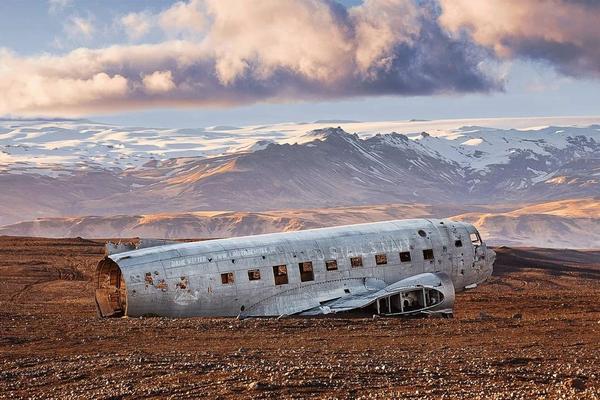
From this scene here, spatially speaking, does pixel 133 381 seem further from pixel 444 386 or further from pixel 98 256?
pixel 98 256

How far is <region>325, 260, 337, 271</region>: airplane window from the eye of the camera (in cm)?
3784

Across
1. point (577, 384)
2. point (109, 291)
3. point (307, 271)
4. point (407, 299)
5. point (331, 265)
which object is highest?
point (331, 265)

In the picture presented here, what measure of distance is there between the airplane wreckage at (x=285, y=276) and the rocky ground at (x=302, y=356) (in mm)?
1854

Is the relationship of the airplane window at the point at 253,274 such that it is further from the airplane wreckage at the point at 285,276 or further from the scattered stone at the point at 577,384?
the scattered stone at the point at 577,384

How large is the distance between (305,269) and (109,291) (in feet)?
28.3

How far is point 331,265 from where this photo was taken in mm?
37938

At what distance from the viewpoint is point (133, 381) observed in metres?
22.2

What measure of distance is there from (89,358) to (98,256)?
60118 millimetres

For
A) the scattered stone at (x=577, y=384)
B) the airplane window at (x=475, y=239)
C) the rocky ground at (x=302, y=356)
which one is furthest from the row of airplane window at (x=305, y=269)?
the scattered stone at (x=577, y=384)

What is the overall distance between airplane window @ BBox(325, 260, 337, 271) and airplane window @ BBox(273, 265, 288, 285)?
2027mm

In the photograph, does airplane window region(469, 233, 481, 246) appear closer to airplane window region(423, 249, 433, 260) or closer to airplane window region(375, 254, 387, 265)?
airplane window region(423, 249, 433, 260)

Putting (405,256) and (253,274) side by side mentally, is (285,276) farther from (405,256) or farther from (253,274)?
(405,256)

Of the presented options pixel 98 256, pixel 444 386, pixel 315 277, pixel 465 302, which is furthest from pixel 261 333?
pixel 98 256

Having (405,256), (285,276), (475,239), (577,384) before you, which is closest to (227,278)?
(285,276)
